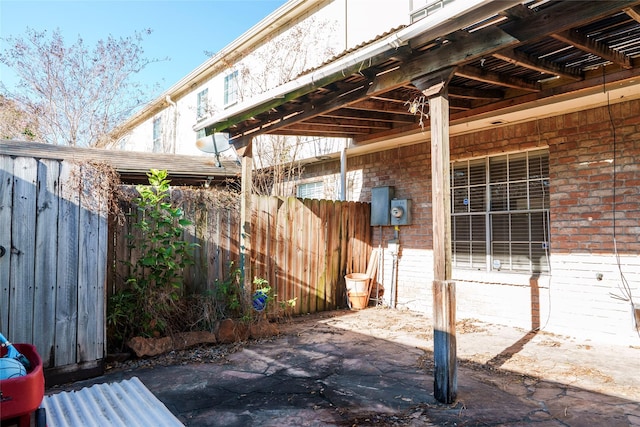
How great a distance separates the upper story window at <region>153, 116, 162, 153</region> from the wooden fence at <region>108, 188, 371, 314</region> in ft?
35.7

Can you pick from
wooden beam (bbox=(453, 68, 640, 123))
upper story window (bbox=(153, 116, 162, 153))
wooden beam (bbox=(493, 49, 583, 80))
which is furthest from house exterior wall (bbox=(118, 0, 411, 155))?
wooden beam (bbox=(493, 49, 583, 80))

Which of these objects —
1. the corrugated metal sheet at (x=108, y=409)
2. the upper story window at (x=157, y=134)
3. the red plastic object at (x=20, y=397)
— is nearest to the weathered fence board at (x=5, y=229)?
the corrugated metal sheet at (x=108, y=409)

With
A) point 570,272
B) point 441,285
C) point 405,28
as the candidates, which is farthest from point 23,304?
point 570,272

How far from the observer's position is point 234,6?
10555mm

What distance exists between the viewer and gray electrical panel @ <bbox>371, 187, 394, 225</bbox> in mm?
7680

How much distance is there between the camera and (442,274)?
3.55 meters

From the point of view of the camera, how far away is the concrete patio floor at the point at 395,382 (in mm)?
3164

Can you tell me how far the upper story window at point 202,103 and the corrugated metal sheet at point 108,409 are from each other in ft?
37.5

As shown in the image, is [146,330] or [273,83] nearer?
[146,330]

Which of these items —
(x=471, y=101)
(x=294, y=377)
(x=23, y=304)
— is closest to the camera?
(x=23, y=304)

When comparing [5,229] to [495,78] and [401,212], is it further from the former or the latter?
[401,212]

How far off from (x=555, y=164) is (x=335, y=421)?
4.70 meters

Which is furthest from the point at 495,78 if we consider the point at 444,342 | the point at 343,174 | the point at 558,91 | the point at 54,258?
the point at 54,258

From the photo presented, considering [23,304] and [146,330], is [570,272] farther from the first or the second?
[23,304]
